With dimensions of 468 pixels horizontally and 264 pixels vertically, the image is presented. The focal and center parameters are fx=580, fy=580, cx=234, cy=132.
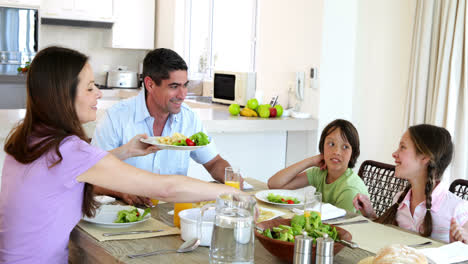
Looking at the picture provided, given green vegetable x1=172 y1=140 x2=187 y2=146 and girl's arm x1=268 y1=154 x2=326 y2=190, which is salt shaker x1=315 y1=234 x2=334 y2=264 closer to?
green vegetable x1=172 y1=140 x2=187 y2=146

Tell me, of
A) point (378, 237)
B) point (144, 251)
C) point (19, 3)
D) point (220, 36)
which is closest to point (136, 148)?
point (144, 251)

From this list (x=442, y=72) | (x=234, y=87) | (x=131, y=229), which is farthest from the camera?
(x=234, y=87)

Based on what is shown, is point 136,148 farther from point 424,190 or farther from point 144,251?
point 424,190

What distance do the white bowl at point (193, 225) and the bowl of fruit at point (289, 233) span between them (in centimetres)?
15

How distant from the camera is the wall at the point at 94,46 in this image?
249 inches

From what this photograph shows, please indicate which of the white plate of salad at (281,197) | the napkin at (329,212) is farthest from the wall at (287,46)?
the napkin at (329,212)

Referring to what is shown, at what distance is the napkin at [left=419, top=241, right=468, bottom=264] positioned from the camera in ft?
5.30

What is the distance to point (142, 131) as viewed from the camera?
2.66m

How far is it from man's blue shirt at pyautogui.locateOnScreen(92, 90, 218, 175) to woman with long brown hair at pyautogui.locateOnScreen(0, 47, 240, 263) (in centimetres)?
87

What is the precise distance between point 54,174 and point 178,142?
0.74 meters

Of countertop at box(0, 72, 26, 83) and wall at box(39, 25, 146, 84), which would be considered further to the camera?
wall at box(39, 25, 146, 84)

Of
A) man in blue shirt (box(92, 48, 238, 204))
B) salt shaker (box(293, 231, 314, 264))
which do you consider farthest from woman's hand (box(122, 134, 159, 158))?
salt shaker (box(293, 231, 314, 264))

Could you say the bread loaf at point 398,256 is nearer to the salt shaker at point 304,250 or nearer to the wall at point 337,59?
the salt shaker at point 304,250

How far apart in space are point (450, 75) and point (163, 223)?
7.31 ft
